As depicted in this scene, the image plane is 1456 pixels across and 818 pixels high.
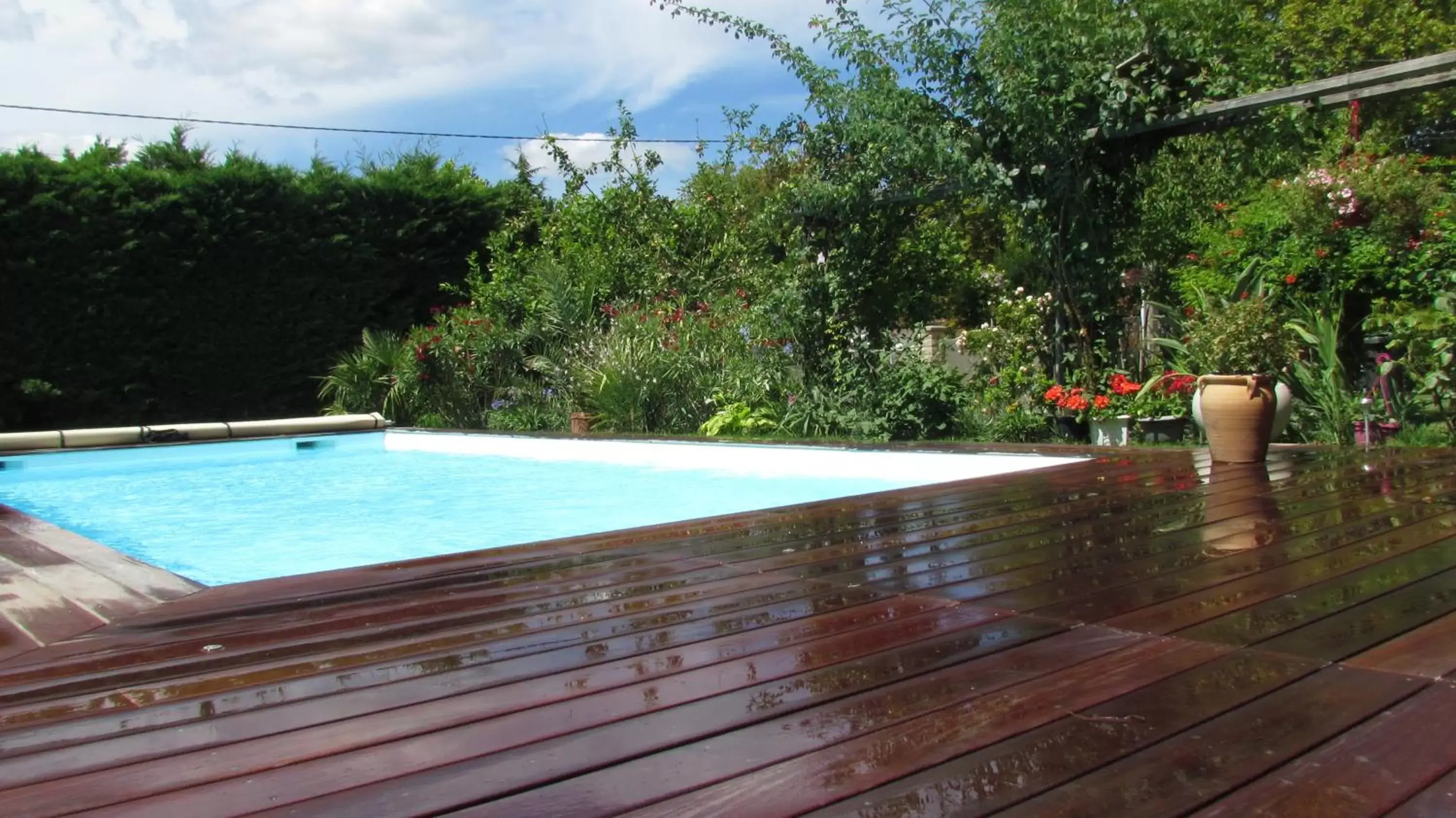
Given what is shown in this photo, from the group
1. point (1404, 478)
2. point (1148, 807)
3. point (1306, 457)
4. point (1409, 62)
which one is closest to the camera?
point (1148, 807)

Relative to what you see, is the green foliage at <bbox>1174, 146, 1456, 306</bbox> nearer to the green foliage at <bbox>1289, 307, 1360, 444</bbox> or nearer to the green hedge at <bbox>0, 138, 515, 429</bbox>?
the green foliage at <bbox>1289, 307, 1360, 444</bbox>

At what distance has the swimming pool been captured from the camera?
252 inches

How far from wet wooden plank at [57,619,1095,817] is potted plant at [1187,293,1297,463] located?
3353 millimetres

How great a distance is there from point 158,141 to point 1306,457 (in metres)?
15.0

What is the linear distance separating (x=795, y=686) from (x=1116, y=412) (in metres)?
5.59

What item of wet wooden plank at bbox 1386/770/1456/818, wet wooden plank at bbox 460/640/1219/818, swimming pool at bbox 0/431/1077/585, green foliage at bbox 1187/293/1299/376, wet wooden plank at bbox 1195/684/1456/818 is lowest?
swimming pool at bbox 0/431/1077/585

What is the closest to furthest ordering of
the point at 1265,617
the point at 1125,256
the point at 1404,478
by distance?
the point at 1265,617
the point at 1404,478
the point at 1125,256

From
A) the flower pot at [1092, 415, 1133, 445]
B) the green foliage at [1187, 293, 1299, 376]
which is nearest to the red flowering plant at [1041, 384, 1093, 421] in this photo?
the flower pot at [1092, 415, 1133, 445]

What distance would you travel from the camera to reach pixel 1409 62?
19.8 ft

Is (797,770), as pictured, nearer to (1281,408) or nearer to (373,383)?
(1281,408)

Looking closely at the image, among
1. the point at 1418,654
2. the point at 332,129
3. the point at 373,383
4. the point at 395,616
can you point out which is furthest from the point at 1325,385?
the point at 332,129

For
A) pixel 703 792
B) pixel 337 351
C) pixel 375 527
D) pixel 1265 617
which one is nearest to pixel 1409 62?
pixel 1265 617

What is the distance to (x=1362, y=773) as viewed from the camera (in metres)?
1.52

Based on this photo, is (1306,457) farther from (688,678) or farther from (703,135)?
(703,135)
